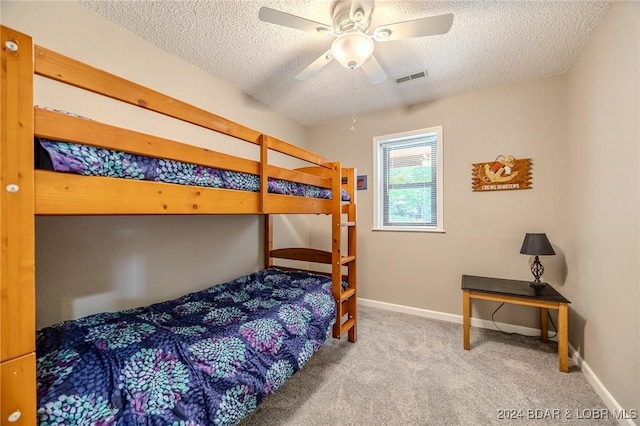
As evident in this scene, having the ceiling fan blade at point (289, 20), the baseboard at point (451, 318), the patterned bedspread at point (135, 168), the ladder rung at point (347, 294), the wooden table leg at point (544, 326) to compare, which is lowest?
the baseboard at point (451, 318)

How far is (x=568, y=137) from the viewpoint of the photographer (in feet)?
7.29

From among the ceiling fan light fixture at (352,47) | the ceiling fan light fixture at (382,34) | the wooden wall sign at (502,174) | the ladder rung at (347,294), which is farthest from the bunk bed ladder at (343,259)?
the wooden wall sign at (502,174)

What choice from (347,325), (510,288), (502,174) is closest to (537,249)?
(510,288)

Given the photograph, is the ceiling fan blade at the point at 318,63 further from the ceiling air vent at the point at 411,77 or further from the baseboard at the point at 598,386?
the baseboard at the point at 598,386

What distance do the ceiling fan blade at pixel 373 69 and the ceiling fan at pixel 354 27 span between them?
0.61ft

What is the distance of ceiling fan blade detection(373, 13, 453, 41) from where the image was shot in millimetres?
1297

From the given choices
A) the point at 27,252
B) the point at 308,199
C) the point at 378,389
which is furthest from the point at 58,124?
the point at 378,389

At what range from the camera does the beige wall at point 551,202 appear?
1.42 meters

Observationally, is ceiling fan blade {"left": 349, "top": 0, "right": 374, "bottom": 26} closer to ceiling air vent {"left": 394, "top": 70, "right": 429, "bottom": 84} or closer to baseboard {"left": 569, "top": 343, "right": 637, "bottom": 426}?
ceiling air vent {"left": 394, "top": 70, "right": 429, "bottom": 84}

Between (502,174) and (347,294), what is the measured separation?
1.99 metres

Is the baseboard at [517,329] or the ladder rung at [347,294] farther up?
the ladder rung at [347,294]

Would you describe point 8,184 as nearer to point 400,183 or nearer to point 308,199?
point 308,199

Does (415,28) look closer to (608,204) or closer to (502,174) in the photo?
(608,204)

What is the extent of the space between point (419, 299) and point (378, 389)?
147 centimetres
